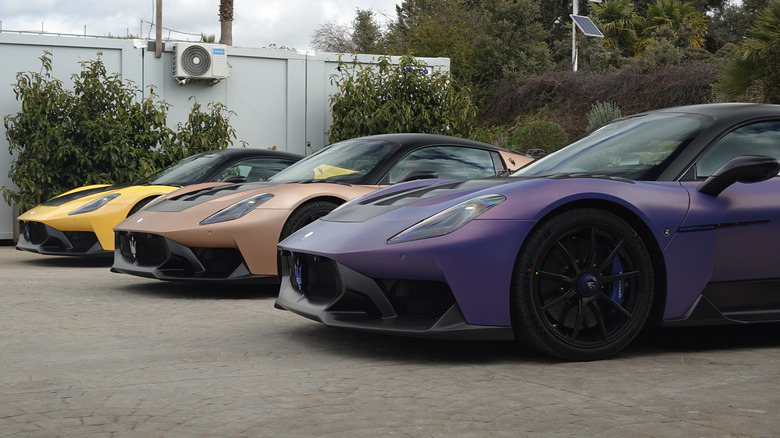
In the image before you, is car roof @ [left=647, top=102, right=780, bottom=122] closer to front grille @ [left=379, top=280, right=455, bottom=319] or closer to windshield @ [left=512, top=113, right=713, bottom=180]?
windshield @ [left=512, top=113, right=713, bottom=180]

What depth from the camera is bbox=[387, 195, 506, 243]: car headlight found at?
13.8 feet

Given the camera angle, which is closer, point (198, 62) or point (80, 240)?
point (80, 240)

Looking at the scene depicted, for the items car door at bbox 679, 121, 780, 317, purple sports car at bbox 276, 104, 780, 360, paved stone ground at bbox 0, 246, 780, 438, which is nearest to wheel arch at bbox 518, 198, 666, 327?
purple sports car at bbox 276, 104, 780, 360

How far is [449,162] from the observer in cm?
765

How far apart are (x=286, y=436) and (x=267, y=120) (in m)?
12.8

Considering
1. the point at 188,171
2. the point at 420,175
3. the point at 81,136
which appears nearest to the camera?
the point at 420,175

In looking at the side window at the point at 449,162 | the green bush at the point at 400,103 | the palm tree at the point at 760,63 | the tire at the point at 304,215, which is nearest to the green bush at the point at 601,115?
the palm tree at the point at 760,63

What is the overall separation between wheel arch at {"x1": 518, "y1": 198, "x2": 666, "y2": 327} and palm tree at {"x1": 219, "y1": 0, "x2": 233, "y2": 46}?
24.3 meters

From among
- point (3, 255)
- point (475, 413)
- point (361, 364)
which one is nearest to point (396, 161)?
point (361, 364)

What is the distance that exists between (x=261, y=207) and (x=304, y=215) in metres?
0.33

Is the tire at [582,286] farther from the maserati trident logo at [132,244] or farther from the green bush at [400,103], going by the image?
the green bush at [400,103]

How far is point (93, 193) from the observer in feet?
31.4

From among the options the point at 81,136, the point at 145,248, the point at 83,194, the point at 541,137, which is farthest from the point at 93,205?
the point at 541,137

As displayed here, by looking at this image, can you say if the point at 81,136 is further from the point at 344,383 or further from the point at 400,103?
the point at 344,383
